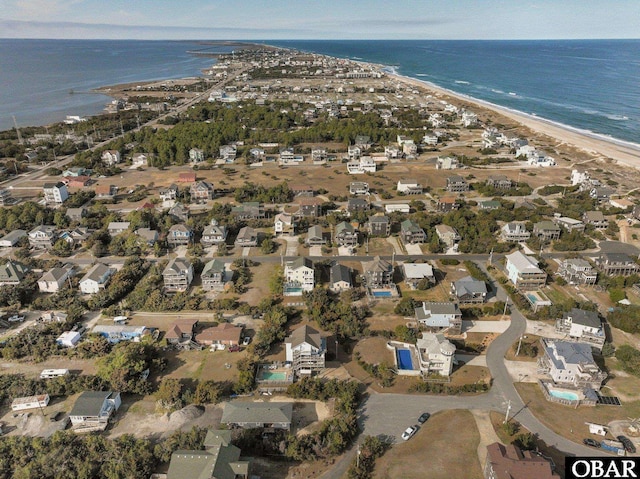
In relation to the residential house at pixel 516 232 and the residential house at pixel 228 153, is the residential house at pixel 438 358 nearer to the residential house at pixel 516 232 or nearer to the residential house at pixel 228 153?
the residential house at pixel 516 232

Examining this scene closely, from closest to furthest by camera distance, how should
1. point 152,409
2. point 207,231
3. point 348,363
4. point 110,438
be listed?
1. point 110,438
2. point 152,409
3. point 348,363
4. point 207,231

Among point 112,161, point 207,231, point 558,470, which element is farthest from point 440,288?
point 112,161

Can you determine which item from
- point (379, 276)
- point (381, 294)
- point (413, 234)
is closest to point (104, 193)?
point (379, 276)

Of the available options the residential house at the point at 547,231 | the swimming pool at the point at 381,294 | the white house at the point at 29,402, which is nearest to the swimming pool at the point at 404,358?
the swimming pool at the point at 381,294

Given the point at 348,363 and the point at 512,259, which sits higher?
the point at 512,259

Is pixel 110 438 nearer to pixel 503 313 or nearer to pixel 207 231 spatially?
pixel 207 231

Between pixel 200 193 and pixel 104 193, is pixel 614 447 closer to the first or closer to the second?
pixel 200 193
